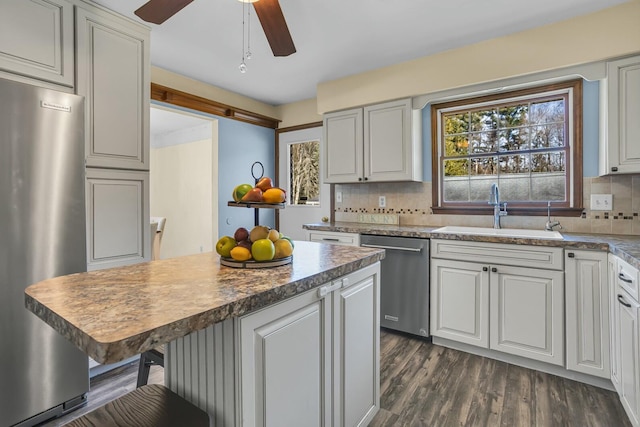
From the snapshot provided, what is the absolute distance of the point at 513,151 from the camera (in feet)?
9.53

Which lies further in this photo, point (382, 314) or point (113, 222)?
point (382, 314)

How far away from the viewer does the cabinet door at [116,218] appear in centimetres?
216

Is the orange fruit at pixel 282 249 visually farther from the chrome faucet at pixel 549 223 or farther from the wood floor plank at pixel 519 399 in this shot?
the chrome faucet at pixel 549 223

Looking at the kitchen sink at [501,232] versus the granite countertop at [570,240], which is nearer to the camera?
the granite countertop at [570,240]

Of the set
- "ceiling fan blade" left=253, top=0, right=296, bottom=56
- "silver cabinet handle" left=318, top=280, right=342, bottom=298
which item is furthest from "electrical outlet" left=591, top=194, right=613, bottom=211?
"ceiling fan blade" left=253, top=0, right=296, bottom=56

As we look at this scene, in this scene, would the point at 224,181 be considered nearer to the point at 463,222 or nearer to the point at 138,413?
the point at 463,222

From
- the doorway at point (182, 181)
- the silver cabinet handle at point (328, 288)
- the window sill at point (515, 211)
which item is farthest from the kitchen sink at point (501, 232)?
the doorway at point (182, 181)

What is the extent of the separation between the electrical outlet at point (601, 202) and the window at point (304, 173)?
108 inches

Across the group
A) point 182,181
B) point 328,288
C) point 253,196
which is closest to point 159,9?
point 253,196

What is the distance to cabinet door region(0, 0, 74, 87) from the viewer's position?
1.79m

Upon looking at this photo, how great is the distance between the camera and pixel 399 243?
277 cm

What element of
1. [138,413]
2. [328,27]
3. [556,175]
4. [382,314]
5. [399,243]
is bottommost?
[382,314]

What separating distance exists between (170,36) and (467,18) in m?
2.30

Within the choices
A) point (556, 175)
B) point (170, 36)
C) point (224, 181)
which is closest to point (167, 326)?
point (170, 36)
